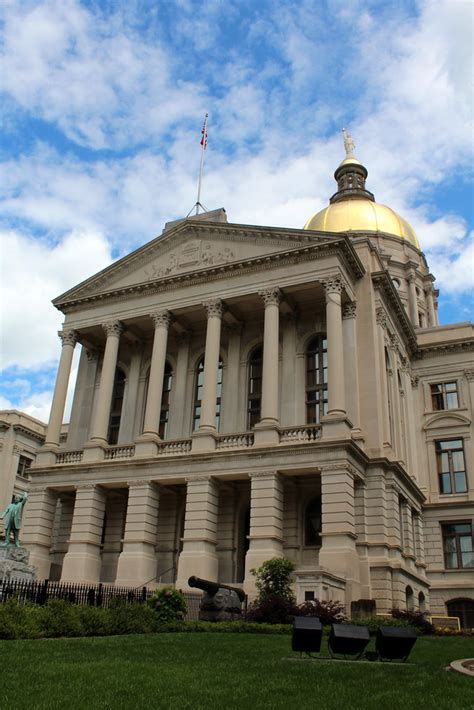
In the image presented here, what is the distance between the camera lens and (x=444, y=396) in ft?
154

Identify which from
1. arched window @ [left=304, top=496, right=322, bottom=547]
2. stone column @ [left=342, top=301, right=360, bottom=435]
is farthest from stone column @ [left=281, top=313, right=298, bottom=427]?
arched window @ [left=304, top=496, right=322, bottom=547]

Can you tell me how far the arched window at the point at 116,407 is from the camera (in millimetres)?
42875

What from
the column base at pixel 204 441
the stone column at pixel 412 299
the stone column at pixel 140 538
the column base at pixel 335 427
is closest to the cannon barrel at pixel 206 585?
the stone column at pixel 140 538

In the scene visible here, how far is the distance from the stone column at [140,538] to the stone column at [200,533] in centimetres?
231

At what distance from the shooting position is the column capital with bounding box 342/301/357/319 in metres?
37.3

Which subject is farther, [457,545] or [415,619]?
[457,545]

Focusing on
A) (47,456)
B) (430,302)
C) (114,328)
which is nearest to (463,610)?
(47,456)

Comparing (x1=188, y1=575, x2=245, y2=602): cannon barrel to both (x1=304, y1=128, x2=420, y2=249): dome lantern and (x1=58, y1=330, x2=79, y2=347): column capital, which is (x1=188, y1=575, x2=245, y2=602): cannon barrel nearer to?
(x1=58, y1=330, x2=79, y2=347): column capital

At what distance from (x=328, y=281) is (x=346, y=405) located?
654 cm

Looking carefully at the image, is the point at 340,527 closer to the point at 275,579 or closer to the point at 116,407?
the point at 275,579

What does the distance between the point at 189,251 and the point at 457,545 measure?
2486cm

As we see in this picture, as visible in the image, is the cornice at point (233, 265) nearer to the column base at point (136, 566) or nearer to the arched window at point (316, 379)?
the arched window at point (316, 379)

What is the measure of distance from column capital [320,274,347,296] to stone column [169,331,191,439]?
416 inches

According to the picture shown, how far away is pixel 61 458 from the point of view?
3906 centimetres
